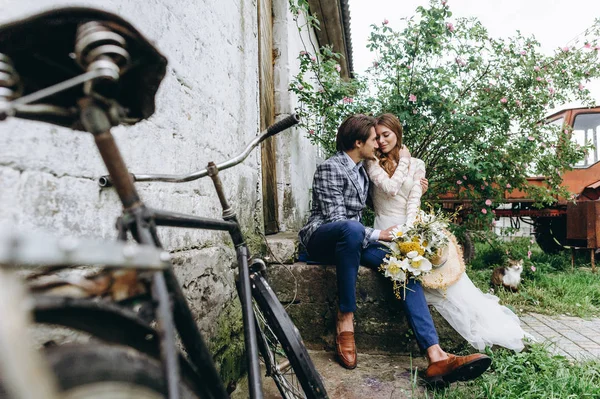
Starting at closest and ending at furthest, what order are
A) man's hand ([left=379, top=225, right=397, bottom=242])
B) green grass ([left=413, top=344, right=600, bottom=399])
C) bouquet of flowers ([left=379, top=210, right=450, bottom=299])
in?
green grass ([left=413, top=344, right=600, bottom=399]) < bouquet of flowers ([left=379, top=210, right=450, bottom=299]) < man's hand ([left=379, top=225, right=397, bottom=242])

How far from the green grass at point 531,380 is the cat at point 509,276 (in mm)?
1949

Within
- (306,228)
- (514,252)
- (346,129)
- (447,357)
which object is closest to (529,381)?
(447,357)

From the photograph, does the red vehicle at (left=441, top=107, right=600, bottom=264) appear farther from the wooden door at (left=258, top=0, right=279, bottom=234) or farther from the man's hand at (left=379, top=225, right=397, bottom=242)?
the man's hand at (left=379, top=225, right=397, bottom=242)

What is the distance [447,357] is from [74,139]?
2.17 metres

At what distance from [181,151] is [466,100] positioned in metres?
3.67

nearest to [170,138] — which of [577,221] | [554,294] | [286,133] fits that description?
[286,133]

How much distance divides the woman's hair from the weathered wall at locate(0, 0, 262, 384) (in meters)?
1.02

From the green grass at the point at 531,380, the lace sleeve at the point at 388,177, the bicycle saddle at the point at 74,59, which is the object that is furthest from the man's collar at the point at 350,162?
the bicycle saddle at the point at 74,59

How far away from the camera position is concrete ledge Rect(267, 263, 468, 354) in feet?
9.34

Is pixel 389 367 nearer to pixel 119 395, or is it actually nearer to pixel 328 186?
pixel 328 186

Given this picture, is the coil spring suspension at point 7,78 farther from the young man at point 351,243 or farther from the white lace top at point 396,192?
the white lace top at point 396,192

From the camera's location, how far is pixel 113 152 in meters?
0.77

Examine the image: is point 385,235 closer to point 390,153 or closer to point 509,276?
point 390,153

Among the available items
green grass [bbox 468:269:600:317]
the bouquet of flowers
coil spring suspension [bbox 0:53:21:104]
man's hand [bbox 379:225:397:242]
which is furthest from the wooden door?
coil spring suspension [bbox 0:53:21:104]
